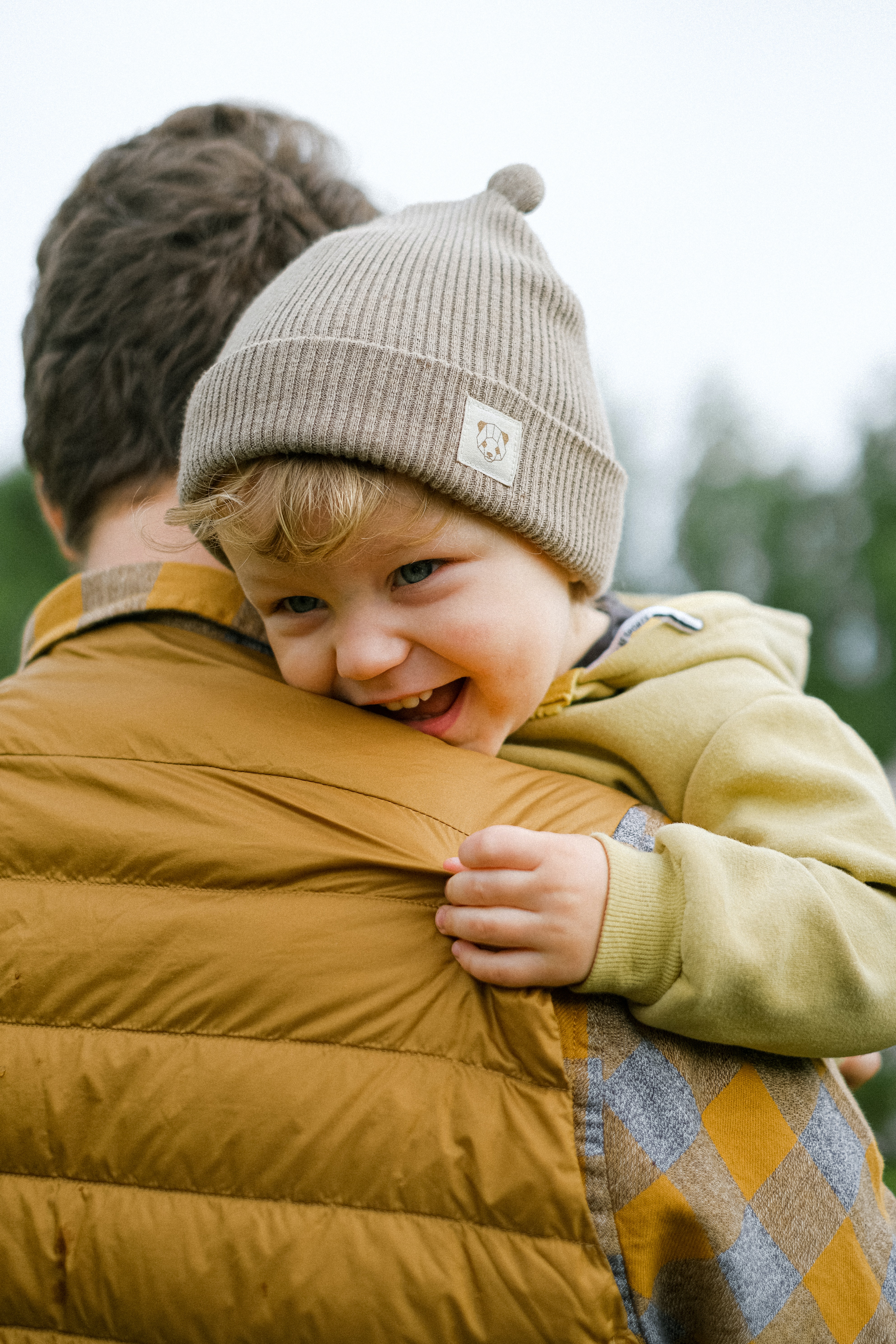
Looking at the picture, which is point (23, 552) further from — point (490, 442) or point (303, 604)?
point (490, 442)

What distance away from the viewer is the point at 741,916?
1209 millimetres

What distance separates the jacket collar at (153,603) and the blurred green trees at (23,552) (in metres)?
10.6

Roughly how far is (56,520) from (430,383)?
80cm

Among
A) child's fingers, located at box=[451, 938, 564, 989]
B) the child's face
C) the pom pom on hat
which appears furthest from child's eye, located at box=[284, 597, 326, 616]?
the pom pom on hat

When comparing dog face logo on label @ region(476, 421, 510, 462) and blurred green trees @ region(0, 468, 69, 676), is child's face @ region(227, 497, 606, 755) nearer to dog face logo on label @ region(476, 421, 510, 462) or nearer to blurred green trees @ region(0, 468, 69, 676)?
dog face logo on label @ region(476, 421, 510, 462)

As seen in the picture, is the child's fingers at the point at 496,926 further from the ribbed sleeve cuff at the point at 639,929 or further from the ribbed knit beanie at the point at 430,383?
the ribbed knit beanie at the point at 430,383

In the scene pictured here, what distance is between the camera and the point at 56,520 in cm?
184

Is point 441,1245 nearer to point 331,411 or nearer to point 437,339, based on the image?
point 331,411

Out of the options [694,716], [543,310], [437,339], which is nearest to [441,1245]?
[694,716]

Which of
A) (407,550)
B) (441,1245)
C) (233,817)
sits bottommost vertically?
(441,1245)

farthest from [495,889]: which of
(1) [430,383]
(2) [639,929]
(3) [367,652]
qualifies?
(1) [430,383]

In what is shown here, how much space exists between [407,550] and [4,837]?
0.65 metres

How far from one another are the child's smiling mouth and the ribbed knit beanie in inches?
10.7

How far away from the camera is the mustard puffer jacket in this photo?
40.4 inches
